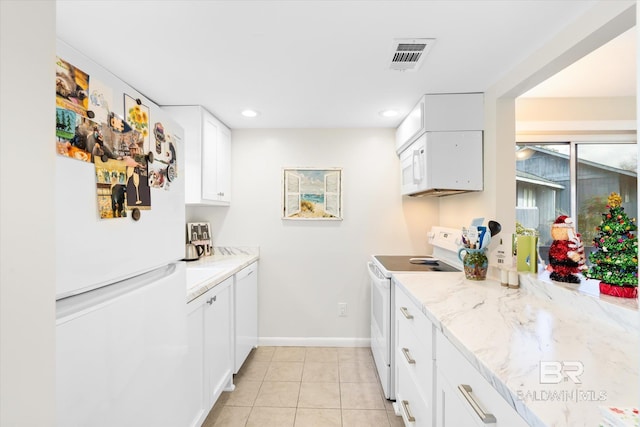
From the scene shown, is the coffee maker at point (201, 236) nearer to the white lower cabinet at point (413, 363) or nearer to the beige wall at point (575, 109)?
the white lower cabinet at point (413, 363)

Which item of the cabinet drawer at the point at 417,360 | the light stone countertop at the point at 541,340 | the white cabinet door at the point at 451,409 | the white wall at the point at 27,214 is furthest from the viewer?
the cabinet drawer at the point at 417,360

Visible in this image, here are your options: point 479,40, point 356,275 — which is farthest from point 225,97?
point 356,275

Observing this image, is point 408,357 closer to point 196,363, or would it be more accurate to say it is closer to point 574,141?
point 196,363

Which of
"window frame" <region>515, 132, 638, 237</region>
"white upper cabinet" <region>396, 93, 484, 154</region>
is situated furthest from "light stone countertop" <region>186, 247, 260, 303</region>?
"window frame" <region>515, 132, 638, 237</region>

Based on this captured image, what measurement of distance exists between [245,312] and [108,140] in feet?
6.70

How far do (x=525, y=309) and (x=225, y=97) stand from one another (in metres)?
2.29

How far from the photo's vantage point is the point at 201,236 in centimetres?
296

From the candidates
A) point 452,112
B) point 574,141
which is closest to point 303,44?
point 452,112

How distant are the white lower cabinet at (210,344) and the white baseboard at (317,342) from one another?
82 centimetres

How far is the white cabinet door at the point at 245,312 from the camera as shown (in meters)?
2.42

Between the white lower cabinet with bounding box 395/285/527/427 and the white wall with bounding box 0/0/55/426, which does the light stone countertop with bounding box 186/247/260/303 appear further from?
the white lower cabinet with bounding box 395/285/527/427

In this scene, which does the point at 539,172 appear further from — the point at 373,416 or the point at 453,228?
the point at 373,416

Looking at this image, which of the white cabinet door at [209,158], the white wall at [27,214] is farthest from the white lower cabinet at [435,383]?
the white cabinet door at [209,158]

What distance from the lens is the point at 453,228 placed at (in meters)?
2.66
